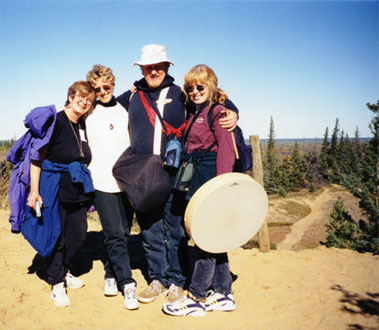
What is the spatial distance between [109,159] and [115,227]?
28.4 inches

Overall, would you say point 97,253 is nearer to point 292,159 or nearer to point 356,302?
point 356,302

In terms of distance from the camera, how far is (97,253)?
16.5 feet

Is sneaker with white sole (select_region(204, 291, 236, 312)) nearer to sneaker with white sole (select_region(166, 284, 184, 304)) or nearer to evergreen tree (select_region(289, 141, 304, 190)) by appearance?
sneaker with white sole (select_region(166, 284, 184, 304))

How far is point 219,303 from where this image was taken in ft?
10.5

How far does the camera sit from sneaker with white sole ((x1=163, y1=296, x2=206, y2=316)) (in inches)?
121

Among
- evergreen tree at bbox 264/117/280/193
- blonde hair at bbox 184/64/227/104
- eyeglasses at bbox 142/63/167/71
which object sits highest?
eyeglasses at bbox 142/63/167/71

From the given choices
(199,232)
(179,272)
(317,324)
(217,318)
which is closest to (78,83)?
(199,232)

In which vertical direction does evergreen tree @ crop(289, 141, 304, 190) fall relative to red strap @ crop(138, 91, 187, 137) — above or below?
below

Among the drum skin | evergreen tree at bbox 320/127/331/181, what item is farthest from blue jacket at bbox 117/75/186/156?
evergreen tree at bbox 320/127/331/181

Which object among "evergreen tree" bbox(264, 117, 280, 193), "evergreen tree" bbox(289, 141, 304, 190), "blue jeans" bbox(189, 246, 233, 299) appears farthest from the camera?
"evergreen tree" bbox(289, 141, 304, 190)

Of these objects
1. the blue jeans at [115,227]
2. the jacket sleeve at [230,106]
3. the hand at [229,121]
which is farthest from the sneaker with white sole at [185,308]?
the jacket sleeve at [230,106]

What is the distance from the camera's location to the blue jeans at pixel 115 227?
10.6ft

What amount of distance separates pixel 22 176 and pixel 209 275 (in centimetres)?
213

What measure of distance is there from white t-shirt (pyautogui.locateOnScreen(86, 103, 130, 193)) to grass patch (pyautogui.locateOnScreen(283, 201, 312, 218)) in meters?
33.9
